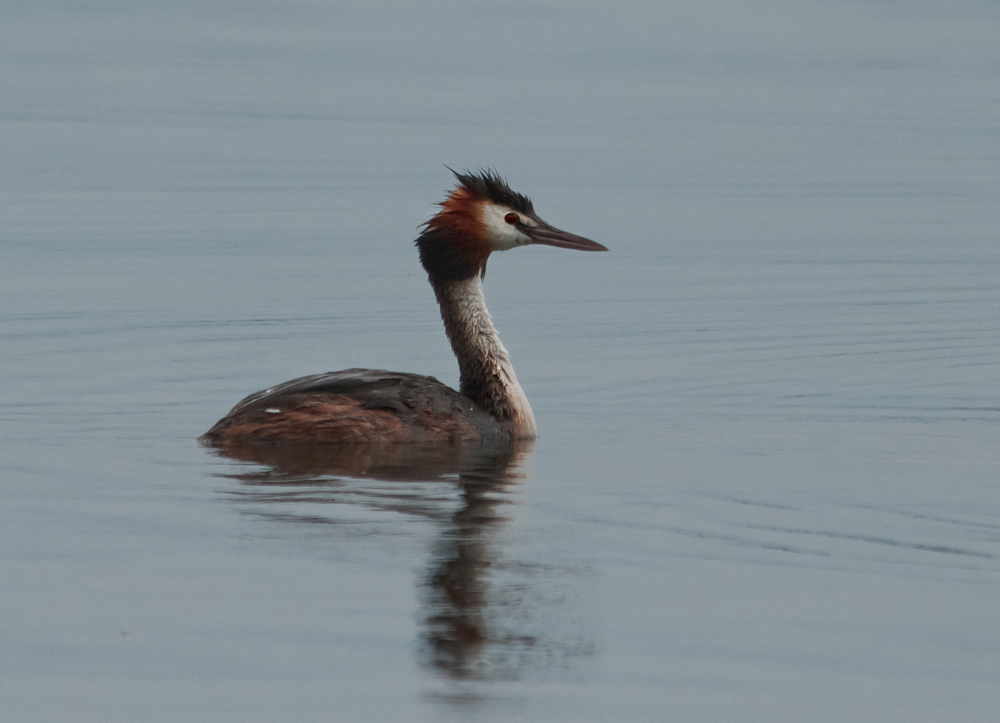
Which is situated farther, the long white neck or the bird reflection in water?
the long white neck

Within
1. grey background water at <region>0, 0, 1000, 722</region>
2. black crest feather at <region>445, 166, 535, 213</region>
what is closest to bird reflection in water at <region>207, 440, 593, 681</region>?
grey background water at <region>0, 0, 1000, 722</region>

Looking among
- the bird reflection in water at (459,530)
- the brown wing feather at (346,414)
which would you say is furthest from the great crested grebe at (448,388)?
the bird reflection in water at (459,530)

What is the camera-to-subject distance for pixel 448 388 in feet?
37.7

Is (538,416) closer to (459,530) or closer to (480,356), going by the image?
(480,356)

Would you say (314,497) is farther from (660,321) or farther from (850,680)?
(660,321)

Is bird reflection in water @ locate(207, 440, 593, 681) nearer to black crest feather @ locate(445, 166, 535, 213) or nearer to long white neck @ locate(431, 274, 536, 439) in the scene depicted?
long white neck @ locate(431, 274, 536, 439)

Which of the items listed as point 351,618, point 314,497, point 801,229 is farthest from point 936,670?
point 801,229

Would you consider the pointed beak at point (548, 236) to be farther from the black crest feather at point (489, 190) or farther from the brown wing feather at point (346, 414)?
the brown wing feather at point (346, 414)

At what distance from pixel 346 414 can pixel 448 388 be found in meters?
0.69

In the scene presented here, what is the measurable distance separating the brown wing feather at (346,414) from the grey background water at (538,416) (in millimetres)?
432

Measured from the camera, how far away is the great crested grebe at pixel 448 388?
11078 millimetres

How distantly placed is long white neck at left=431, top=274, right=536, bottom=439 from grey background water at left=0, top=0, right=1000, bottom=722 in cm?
37

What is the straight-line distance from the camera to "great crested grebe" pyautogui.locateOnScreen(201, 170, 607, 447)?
1108cm

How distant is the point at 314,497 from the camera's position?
388 inches
